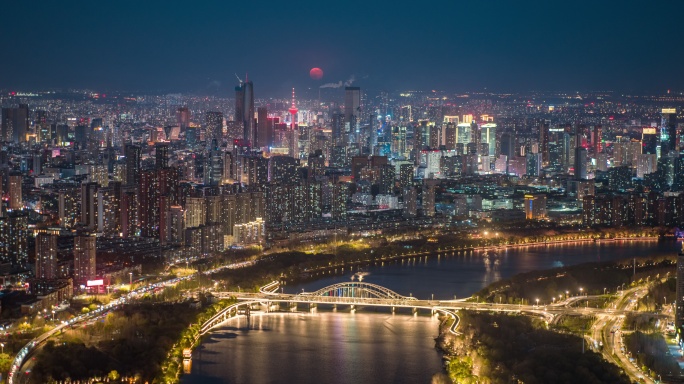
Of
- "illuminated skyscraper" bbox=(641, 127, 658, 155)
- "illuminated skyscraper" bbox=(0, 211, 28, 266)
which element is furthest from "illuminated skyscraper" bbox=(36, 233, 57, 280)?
"illuminated skyscraper" bbox=(641, 127, 658, 155)

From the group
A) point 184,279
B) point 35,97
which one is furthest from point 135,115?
point 184,279

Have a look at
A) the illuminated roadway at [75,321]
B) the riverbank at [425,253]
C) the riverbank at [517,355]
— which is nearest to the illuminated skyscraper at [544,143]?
the riverbank at [425,253]

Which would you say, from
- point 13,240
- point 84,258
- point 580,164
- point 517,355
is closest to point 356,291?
point 84,258

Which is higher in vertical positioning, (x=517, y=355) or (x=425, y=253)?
(x=425, y=253)

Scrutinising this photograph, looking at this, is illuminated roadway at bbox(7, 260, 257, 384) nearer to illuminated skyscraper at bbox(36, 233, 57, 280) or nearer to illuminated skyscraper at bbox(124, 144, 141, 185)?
illuminated skyscraper at bbox(36, 233, 57, 280)

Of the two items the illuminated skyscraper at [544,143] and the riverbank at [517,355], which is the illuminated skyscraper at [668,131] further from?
the riverbank at [517,355]

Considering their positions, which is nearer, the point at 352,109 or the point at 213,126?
the point at 213,126

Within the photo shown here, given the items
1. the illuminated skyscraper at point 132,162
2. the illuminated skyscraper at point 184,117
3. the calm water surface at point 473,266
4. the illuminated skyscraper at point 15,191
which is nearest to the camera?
the calm water surface at point 473,266

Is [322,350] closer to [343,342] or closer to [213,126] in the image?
[343,342]

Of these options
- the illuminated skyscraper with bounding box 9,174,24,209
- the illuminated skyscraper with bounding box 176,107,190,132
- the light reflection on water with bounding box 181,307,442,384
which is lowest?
the light reflection on water with bounding box 181,307,442,384
